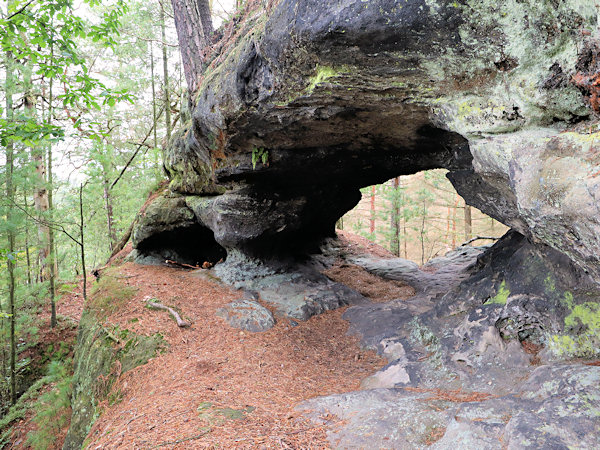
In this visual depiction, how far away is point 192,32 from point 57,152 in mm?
7465

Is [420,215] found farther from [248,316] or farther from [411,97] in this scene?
[411,97]

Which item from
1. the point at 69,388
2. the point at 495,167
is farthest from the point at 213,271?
the point at 495,167

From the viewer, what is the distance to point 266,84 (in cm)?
466

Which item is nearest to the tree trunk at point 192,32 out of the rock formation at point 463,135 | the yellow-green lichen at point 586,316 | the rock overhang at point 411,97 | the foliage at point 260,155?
the rock formation at point 463,135

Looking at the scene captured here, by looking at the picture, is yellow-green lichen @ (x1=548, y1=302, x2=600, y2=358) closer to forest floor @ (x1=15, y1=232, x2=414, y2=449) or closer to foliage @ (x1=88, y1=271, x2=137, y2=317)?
forest floor @ (x1=15, y1=232, x2=414, y2=449)

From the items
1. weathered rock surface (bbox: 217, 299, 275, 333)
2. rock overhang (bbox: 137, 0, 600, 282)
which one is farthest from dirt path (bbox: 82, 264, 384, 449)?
rock overhang (bbox: 137, 0, 600, 282)

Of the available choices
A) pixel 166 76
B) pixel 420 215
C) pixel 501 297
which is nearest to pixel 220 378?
pixel 501 297

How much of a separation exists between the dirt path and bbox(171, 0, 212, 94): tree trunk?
198 inches

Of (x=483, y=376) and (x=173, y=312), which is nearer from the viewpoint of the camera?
(x=483, y=376)

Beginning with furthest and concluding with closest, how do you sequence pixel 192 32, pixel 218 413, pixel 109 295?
pixel 192 32 → pixel 109 295 → pixel 218 413

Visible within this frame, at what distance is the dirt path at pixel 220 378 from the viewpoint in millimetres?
3039

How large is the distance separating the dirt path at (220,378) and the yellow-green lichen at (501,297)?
1.79m

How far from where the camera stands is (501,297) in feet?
14.6

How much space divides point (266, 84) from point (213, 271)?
5.16 meters
